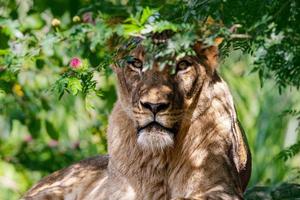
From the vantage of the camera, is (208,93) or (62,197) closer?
(208,93)

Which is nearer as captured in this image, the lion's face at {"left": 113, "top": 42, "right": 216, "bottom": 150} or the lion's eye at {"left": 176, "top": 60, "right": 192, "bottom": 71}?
the lion's face at {"left": 113, "top": 42, "right": 216, "bottom": 150}

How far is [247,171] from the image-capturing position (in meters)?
5.87

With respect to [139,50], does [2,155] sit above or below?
below

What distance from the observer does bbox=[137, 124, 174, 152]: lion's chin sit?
4968 mm

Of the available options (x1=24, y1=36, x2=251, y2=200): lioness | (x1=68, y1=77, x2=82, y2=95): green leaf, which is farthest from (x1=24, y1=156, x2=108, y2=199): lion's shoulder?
(x1=68, y1=77, x2=82, y2=95): green leaf

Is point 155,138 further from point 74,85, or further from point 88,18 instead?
point 88,18

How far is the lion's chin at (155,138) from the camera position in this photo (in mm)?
4968

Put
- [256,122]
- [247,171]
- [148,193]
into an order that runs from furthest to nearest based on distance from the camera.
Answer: [256,122]
[247,171]
[148,193]

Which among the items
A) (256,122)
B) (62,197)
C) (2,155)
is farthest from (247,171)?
(2,155)

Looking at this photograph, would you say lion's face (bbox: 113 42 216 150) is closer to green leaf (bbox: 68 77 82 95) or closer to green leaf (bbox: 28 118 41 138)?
green leaf (bbox: 68 77 82 95)

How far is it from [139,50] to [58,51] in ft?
10.9

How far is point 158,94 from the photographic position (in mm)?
4945

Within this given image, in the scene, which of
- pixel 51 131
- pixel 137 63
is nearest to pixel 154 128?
pixel 137 63

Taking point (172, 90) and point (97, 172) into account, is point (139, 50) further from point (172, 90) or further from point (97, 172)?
point (97, 172)
